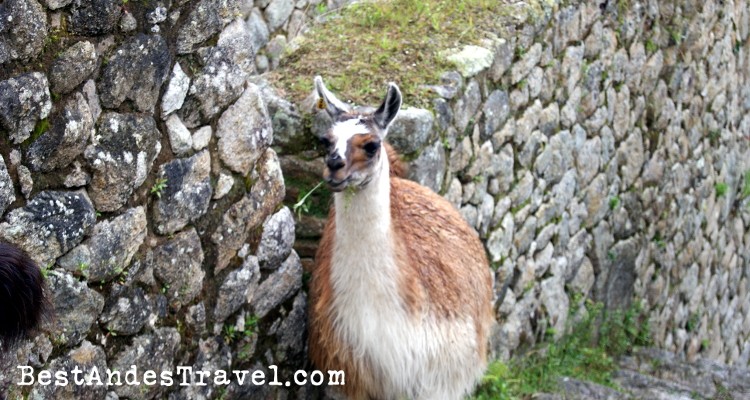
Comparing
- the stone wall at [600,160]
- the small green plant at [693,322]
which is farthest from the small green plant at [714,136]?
the small green plant at [693,322]

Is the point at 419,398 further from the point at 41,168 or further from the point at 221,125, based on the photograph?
the point at 41,168

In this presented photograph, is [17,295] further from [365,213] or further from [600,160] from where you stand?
[600,160]

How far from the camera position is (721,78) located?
870cm

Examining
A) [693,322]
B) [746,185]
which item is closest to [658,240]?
[693,322]

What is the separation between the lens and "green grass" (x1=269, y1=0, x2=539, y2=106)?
4988 millimetres

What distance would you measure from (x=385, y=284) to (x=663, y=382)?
116 inches

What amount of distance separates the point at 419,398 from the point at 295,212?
1.02 meters

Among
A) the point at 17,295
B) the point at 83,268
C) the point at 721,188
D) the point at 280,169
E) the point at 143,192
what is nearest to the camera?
the point at 17,295

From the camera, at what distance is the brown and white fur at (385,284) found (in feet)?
12.7

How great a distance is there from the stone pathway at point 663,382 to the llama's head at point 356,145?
2.16m

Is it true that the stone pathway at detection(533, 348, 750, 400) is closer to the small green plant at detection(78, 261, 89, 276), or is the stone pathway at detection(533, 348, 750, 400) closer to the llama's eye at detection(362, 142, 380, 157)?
the llama's eye at detection(362, 142, 380, 157)

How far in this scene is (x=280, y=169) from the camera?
4.18m

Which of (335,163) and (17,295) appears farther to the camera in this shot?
(335,163)

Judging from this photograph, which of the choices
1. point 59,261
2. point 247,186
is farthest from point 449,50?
point 59,261
